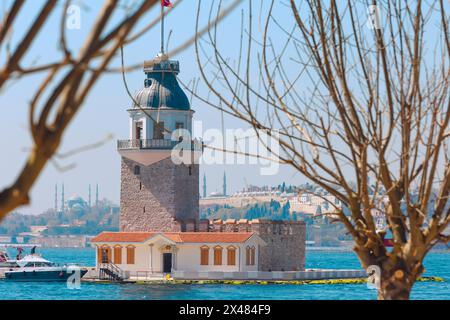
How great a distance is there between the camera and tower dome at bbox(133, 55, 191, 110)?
54969 mm

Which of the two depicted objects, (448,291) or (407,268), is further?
(448,291)

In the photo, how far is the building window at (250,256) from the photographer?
54469mm

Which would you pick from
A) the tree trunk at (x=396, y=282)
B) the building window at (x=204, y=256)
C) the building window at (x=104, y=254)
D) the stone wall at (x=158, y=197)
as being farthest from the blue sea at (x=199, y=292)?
the tree trunk at (x=396, y=282)

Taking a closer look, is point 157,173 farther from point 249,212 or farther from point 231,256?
point 249,212

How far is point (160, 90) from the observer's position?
5528 centimetres

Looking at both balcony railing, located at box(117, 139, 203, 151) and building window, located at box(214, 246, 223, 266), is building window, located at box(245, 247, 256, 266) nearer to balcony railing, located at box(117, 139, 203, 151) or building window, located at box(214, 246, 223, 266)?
building window, located at box(214, 246, 223, 266)

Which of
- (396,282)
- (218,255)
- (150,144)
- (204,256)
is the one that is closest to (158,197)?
(150,144)

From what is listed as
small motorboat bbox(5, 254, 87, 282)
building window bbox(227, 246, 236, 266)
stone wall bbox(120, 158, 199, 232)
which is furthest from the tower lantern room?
small motorboat bbox(5, 254, 87, 282)

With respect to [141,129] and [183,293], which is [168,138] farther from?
[183,293]

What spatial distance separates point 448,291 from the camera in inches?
2196

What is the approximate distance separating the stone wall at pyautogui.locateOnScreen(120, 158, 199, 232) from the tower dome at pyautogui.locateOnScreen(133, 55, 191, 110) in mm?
2780

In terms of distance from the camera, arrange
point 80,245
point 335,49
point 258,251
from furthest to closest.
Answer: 1. point 80,245
2. point 258,251
3. point 335,49
